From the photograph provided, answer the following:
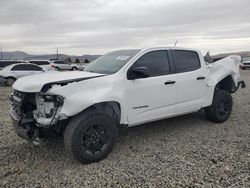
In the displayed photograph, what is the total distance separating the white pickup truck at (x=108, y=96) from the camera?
4.09 meters

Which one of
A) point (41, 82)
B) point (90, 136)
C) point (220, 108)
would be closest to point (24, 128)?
point (41, 82)

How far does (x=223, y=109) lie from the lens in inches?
259

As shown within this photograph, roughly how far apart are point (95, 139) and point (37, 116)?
0.94 meters

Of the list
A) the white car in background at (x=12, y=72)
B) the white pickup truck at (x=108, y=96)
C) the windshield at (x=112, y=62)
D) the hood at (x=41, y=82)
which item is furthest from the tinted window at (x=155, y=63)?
the white car in background at (x=12, y=72)

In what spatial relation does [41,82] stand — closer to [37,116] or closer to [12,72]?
[37,116]

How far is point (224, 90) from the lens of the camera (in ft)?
22.0

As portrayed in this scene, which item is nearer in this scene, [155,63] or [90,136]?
[90,136]

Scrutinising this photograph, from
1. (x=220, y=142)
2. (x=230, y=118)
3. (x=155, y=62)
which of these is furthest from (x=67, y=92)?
(x=230, y=118)

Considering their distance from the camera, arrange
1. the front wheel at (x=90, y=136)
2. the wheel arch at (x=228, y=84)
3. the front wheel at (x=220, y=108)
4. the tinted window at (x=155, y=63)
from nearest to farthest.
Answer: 1. the front wheel at (x=90, y=136)
2. the tinted window at (x=155, y=63)
3. the front wheel at (x=220, y=108)
4. the wheel arch at (x=228, y=84)

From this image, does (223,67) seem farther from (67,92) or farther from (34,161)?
(34,161)

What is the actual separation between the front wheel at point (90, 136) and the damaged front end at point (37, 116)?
0.73 ft

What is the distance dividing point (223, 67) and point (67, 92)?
4.10 metres

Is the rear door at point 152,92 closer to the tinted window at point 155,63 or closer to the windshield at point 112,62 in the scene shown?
the tinted window at point 155,63

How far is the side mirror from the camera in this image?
15.1ft
